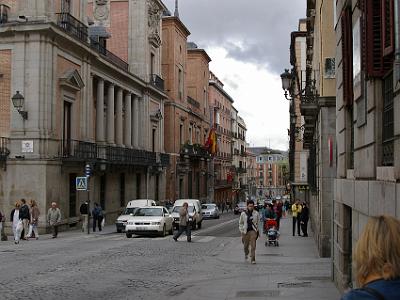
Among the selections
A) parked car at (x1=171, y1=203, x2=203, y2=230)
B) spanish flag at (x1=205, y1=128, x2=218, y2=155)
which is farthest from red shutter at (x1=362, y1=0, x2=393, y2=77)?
spanish flag at (x1=205, y1=128, x2=218, y2=155)

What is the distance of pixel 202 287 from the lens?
12.2 m

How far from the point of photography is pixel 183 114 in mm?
63781

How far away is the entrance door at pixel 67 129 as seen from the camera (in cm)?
3140

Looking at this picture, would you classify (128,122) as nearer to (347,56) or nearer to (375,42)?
(347,56)

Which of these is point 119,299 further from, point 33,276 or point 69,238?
point 69,238

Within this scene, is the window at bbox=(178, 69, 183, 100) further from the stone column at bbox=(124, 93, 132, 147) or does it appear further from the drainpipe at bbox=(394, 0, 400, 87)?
the drainpipe at bbox=(394, 0, 400, 87)

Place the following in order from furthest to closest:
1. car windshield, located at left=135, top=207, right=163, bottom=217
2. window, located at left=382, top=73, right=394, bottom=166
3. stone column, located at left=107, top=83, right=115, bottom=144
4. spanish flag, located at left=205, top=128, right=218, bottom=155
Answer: spanish flag, located at left=205, top=128, right=218, bottom=155 < stone column, located at left=107, top=83, right=115, bottom=144 < car windshield, located at left=135, top=207, right=163, bottom=217 < window, located at left=382, top=73, right=394, bottom=166

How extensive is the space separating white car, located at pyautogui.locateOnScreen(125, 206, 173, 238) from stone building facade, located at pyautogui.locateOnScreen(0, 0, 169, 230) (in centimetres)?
450

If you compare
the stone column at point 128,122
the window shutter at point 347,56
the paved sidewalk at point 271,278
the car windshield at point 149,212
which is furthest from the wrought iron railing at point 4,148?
the window shutter at point 347,56

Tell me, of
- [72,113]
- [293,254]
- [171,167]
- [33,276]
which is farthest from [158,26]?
[33,276]

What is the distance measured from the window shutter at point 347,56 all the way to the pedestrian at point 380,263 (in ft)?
21.7

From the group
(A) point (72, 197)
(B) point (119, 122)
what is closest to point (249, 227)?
(A) point (72, 197)

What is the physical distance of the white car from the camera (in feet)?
87.6

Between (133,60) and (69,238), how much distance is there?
2546cm
